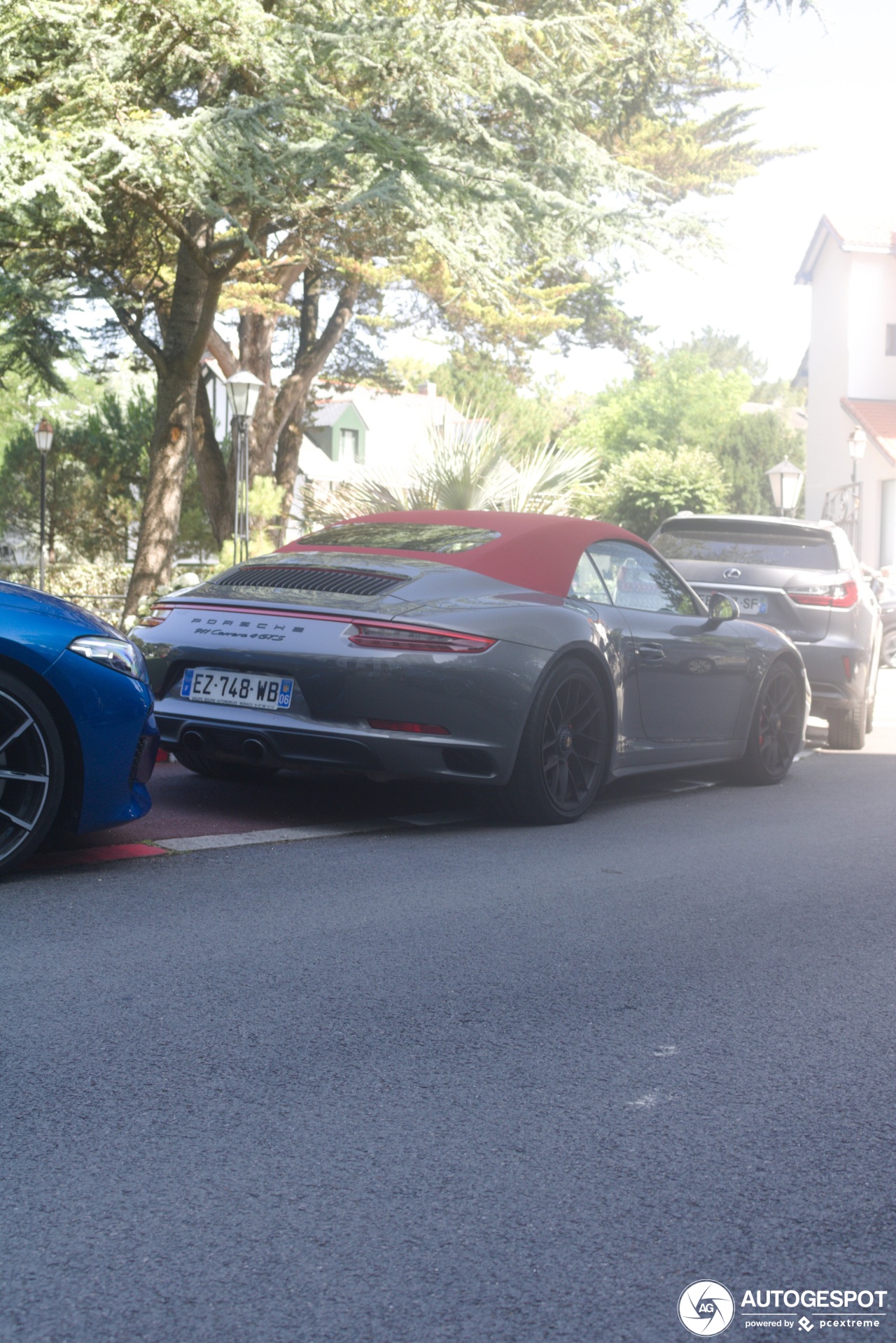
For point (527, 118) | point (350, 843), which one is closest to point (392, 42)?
point (527, 118)

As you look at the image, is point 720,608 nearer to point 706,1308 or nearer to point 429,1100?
point 429,1100

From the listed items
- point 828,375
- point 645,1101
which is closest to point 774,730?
point 645,1101

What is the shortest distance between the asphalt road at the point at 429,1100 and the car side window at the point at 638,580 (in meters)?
2.05

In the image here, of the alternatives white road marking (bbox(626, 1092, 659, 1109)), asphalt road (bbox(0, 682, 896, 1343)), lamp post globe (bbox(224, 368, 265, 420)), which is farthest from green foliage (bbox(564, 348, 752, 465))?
white road marking (bbox(626, 1092, 659, 1109))

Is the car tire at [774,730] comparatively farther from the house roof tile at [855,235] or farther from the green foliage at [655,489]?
the green foliage at [655,489]

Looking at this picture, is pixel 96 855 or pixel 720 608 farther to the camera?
pixel 720 608

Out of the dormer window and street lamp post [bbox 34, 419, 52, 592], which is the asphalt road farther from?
the dormer window

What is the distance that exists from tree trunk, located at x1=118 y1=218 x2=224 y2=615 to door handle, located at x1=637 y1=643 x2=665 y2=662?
11467 mm

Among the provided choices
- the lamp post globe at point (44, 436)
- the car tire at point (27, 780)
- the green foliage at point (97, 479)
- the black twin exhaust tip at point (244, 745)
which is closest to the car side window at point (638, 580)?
the black twin exhaust tip at point (244, 745)

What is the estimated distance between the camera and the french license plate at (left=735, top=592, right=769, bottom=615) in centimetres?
1030

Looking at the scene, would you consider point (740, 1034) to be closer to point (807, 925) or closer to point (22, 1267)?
point (807, 925)

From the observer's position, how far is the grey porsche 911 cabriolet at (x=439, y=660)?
5.92 m

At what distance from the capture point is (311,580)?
6371mm

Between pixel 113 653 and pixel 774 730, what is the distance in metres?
4.58
